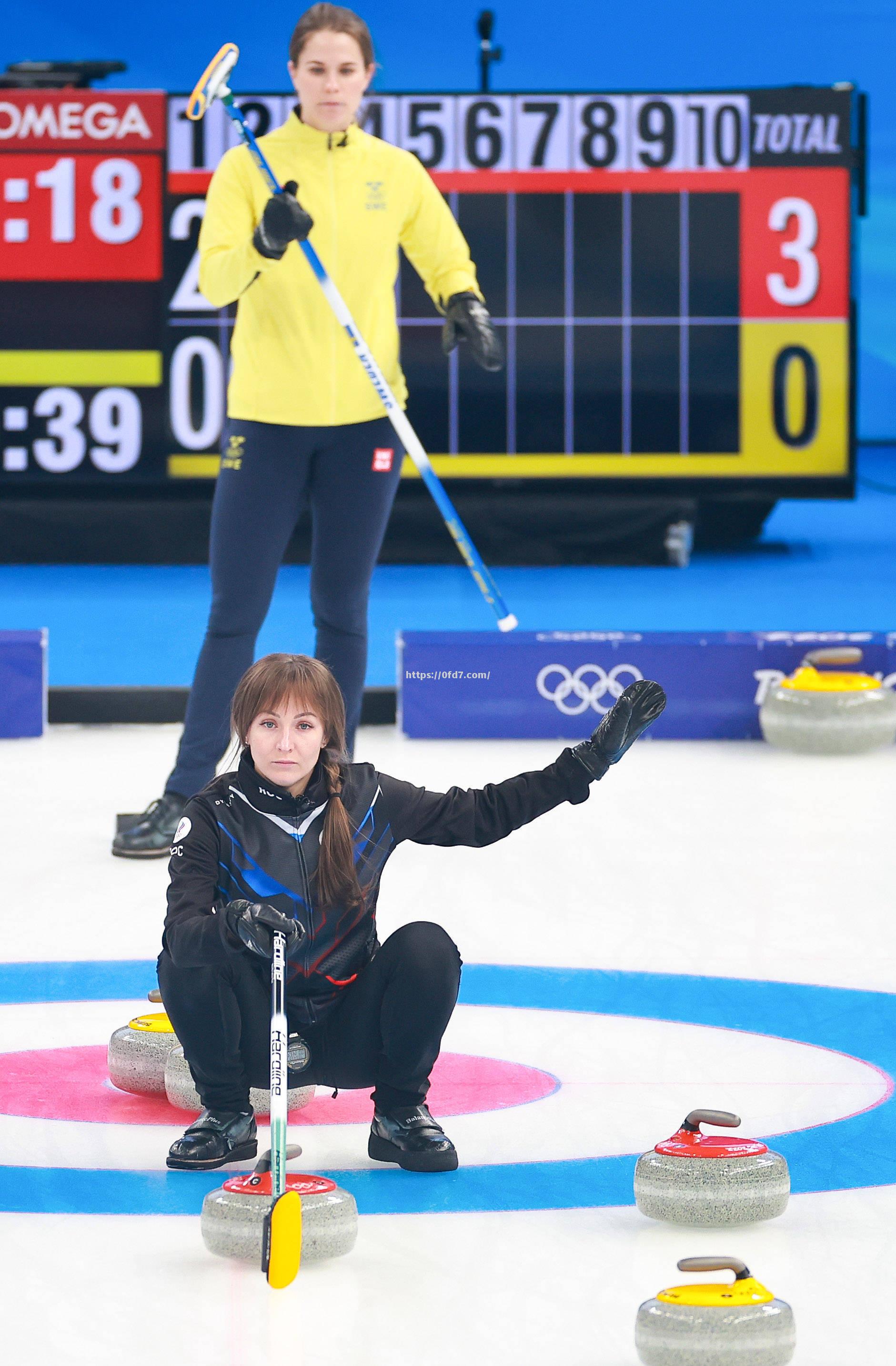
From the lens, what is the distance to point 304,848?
217 cm

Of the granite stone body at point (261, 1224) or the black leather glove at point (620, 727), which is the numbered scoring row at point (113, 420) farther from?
the granite stone body at point (261, 1224)

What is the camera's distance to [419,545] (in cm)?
880

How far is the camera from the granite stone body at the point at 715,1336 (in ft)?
5.33

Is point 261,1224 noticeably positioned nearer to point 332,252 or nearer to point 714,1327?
point 714,1327

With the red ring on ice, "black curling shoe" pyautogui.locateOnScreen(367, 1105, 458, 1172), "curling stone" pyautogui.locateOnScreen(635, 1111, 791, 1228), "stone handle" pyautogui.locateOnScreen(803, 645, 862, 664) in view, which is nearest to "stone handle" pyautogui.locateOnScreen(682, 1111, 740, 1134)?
"curling stone" pyautogui.locateOnScreen(635, 1111, 791, 1228)

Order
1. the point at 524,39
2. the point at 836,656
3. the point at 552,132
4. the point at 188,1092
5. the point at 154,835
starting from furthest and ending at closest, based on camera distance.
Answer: the point at 524,39
the point at 552,132
the point at 836,656
the point at 154,835
the point at 188,1092

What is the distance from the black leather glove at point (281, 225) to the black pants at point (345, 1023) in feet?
5.46

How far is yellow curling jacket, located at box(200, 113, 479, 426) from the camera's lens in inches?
142

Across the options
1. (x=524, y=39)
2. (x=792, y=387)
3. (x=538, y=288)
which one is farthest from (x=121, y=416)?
(x=524, y=39)

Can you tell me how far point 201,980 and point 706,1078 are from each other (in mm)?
744

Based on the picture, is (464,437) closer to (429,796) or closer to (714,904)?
(714,904)

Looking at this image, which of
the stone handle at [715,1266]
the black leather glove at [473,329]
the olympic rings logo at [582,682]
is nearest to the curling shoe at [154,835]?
the black leather glove at [473,329]

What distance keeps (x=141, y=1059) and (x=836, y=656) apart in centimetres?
289

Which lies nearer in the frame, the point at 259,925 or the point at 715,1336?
the point at 715,1336
